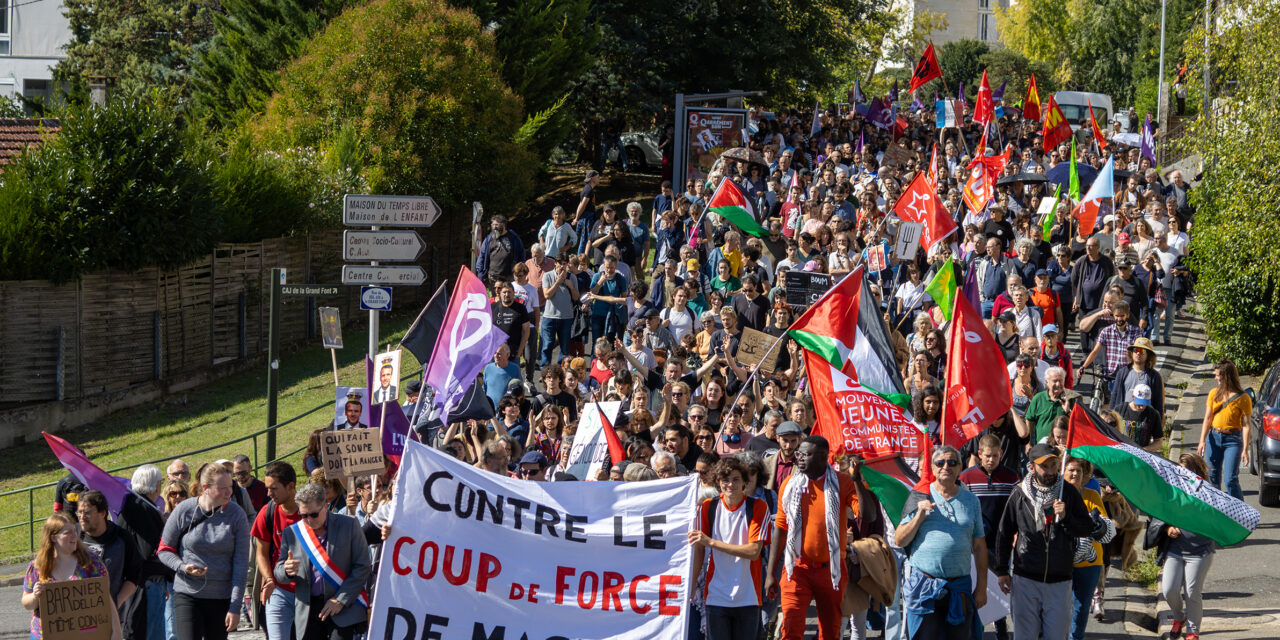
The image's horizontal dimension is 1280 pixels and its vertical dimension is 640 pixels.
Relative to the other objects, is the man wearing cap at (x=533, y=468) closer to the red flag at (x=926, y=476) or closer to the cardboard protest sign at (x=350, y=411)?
the cardboard protest sign at (x=350, y=411)

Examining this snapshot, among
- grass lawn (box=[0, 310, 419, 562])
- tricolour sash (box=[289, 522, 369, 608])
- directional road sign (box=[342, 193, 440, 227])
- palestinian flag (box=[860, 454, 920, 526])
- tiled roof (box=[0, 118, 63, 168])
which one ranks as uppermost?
tiled roof (box=[0, 118, 63, 168])

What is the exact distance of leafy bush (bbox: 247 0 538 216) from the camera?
27703 mm

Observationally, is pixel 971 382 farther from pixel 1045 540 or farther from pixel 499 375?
pixel 499 375

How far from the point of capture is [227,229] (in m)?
25.6

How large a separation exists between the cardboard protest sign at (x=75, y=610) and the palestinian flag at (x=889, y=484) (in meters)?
4.79

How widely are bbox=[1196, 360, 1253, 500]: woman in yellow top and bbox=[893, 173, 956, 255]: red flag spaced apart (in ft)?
17.0

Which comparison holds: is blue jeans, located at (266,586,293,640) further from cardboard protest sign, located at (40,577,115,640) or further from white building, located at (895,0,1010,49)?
white building, located at (895,0,1010,49)

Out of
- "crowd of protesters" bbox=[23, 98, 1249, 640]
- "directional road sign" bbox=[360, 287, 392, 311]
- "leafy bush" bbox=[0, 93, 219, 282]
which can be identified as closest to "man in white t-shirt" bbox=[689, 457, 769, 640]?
"crowd of protesters" bbox=[23, 98, 1249, 640]

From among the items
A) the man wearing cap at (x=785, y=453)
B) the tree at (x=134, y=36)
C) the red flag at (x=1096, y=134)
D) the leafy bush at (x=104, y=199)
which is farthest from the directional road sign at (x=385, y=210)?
the tree at (x=134, y=36)

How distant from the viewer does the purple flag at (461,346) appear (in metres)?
11.6

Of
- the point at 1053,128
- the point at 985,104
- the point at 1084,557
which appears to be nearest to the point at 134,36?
the point at 985,104

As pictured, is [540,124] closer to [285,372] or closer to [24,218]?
[285,372]

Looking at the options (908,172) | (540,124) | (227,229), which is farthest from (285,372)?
(908,172)

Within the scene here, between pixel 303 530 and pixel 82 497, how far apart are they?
58.5 inches
